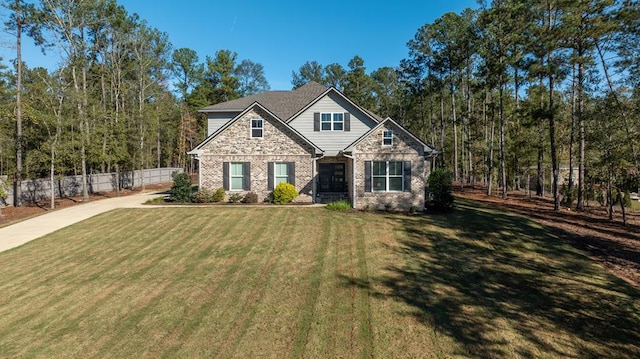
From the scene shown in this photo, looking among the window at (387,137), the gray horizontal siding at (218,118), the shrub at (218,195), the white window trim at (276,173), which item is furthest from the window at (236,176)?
the window at (387,137)

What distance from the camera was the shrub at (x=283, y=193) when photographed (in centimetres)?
1809

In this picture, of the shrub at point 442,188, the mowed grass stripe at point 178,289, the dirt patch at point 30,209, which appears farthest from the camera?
the dirt patch at point 30,209

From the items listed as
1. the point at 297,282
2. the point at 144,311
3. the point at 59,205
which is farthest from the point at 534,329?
the point at 59,205

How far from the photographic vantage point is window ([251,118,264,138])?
1891 cm

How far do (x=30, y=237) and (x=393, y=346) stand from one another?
16.2 meters

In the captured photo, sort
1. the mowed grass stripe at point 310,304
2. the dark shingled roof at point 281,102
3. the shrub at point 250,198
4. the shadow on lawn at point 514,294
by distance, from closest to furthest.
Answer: the mowed grass stripe at point 310,304, the shadow on lawn at point 514,294, the shrub at point 250,198, the dark shingled roof at point 281,102

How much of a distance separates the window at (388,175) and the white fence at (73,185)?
923 inches

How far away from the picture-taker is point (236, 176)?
18984mm

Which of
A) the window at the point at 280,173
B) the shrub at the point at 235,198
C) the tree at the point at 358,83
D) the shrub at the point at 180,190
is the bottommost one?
A: the shrub at the point at 235,198

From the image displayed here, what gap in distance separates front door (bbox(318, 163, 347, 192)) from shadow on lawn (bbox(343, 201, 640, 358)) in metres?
8.98

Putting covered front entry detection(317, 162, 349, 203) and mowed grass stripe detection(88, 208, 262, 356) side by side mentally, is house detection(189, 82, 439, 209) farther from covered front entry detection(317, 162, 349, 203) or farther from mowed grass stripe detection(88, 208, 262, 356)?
mowed grass stripe detection(88, 208, 262, 356)

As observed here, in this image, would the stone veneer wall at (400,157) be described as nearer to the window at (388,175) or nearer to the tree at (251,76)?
the window at (388,175)

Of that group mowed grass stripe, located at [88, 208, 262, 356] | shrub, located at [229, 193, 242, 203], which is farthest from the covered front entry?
mowed grass stripe, located at [88, 208, 262, 356]

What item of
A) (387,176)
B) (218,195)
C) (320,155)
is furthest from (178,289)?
(320,155)
